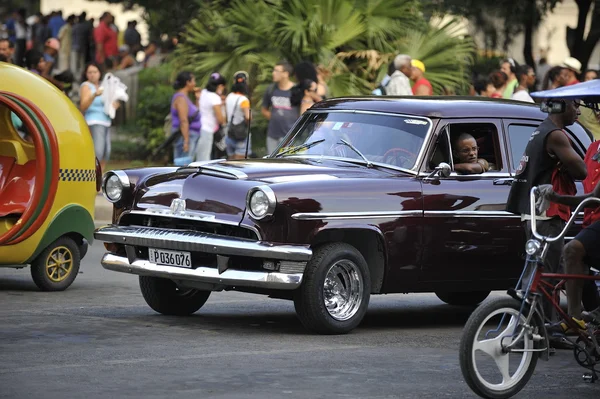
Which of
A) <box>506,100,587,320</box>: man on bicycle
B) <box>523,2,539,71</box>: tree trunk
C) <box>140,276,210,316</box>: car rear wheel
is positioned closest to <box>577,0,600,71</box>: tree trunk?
<box>523,2,539,71</box>: tree trunk

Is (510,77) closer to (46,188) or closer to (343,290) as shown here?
(46,188)

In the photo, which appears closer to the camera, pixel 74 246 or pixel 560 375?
pixel 560 375

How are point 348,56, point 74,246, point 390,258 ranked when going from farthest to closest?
point 348,56 → point 74,246 → point 390,258

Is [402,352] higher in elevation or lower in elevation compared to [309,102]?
lower

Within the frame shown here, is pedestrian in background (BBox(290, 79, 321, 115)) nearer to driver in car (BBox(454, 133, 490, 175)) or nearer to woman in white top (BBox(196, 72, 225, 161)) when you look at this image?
woman in white top (BBox(196, 72, 225, 161))

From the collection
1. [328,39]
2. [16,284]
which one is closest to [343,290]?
[16,284]

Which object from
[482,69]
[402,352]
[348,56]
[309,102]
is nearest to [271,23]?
[348,56]

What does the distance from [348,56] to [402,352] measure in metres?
12.8

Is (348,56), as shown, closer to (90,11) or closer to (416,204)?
(416,204)

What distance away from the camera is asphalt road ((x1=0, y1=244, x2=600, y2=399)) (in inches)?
299

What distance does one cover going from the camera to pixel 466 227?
33.2 ft

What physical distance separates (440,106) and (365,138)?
0.61 metres

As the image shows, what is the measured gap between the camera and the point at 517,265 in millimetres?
10445

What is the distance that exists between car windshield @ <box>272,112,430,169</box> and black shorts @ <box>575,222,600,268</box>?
2.34m
